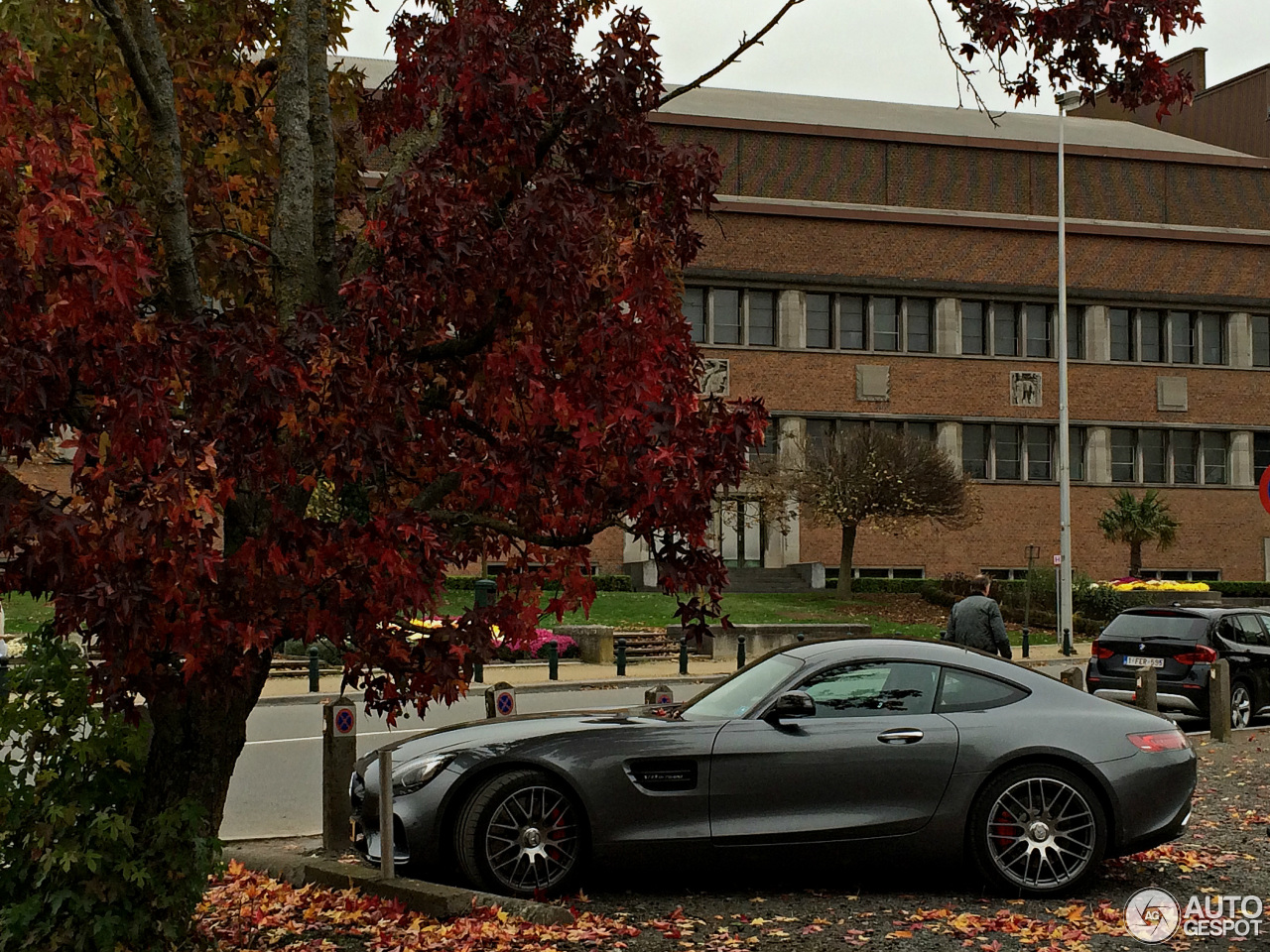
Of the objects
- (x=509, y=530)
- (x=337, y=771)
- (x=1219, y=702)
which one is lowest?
(x=1219, y=702)

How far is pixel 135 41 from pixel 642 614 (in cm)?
3287

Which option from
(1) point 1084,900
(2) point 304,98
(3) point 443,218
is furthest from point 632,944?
(2) point 304,98

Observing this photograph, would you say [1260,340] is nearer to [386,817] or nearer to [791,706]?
[791,706]

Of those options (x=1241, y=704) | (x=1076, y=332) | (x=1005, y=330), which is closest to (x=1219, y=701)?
(x=1241, y=704)

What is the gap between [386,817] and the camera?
722 centimetres

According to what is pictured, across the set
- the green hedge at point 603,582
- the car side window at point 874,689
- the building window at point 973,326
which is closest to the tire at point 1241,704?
the car side window at point 874,689

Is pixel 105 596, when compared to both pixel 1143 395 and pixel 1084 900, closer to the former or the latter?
pixel 1084 900

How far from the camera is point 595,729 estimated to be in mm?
7996

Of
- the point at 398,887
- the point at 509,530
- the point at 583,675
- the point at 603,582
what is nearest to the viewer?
the point at 509,530

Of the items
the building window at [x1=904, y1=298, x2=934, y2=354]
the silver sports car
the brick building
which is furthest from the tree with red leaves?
the building window at [x1=904, y1=298, x2=934, y2=354]

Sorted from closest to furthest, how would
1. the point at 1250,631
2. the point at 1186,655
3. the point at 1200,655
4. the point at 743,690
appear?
the point at 743,690 → the point at 1200,655 → the point at 1186,655 → the point at 1250,631

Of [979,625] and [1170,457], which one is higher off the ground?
[1170,457]

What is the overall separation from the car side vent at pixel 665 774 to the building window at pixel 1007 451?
4595 cm

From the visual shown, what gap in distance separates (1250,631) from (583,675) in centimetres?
1207
